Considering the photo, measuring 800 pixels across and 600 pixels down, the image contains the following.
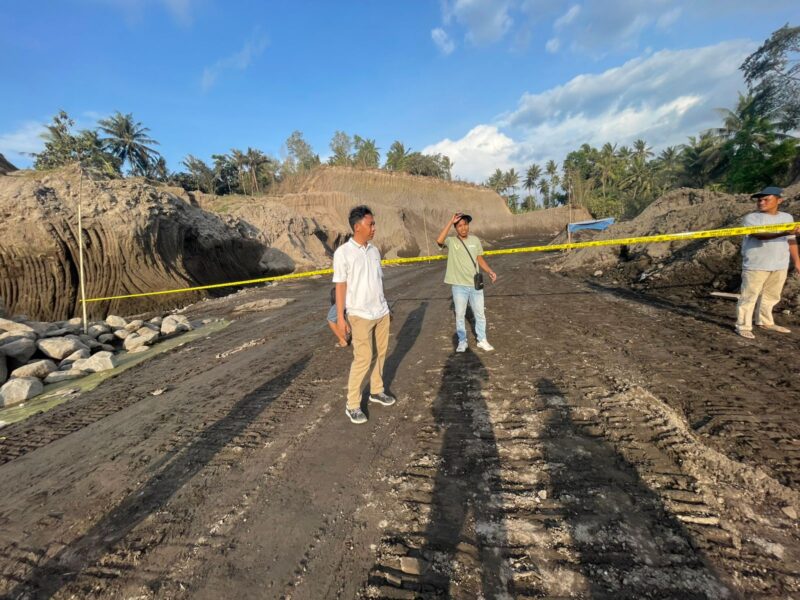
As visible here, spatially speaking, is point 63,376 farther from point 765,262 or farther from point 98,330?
point 765,262

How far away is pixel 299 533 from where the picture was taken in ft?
6.29

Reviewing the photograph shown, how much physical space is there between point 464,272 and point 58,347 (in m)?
7.56

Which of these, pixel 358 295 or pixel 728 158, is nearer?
pixel 358 295

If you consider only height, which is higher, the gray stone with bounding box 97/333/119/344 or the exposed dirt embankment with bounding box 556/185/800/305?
the exposed dirt embankment with bounding box 556/185/800/305

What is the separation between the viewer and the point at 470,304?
15.1 feet

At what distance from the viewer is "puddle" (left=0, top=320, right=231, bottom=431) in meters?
4.26

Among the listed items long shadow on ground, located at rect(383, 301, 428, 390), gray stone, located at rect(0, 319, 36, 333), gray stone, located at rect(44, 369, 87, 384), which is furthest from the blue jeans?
gray stone, located at rect(0, 319, 36, 333)

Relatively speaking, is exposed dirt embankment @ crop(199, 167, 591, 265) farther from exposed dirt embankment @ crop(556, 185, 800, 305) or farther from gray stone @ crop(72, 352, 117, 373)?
exposed dirt embankment @ crop(556, 185, 800, 305)

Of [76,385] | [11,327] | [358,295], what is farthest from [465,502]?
[11,327]

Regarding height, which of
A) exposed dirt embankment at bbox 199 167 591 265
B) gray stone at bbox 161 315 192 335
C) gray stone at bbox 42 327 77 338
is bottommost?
gray stone at bbox 161 315 192 335

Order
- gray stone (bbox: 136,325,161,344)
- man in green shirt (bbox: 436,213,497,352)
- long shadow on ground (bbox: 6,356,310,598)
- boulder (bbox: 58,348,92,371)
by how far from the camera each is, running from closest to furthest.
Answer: long shadow on ground (bbox: 6,356,310,598) < man in green shirt (bbox: 436,213,497,352) < boulder (bbox: 58,348,92,371) < gray stone (bbox: 136,325,161,344)

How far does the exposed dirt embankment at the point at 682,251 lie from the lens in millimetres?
6875

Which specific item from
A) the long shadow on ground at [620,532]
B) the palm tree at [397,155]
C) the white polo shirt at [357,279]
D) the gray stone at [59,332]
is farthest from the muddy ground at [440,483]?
the palm tree at [397,155]

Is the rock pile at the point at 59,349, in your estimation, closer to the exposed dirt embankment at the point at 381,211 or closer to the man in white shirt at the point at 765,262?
the man in white shirt at the point at 765,262
